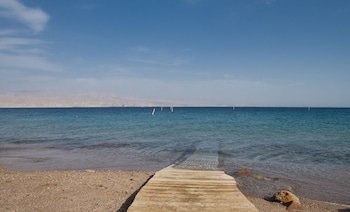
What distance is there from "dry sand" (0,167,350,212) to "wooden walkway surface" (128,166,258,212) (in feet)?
4.21

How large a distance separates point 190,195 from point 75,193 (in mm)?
4347

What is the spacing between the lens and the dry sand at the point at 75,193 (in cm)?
796

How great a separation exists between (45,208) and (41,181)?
10.5 ft

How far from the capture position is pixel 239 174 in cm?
1225

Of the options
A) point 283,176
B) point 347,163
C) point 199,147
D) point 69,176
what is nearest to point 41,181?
point 69,176

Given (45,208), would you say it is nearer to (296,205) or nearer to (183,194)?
(183,194)

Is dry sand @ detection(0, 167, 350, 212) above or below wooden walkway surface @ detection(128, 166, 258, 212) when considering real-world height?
below

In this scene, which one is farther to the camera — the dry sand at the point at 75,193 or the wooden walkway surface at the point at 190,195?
the dry sand at the point at 75,193

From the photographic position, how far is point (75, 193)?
9.14 metres

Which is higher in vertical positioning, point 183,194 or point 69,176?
point 183,194

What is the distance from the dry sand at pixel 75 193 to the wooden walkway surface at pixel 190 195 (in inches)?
50.5

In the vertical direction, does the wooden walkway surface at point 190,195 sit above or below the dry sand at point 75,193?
above

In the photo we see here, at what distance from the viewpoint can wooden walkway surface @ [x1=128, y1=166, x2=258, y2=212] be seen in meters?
6.06

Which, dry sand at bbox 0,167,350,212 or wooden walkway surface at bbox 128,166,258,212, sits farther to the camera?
dry sand at bbox 0,167,350,212
